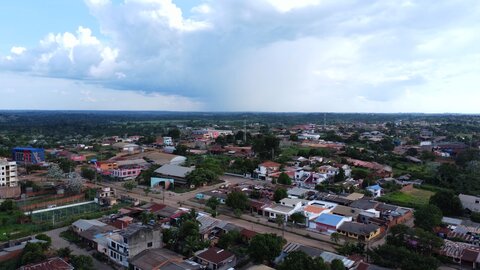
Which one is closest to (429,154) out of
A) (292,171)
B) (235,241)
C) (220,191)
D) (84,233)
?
(292,171)

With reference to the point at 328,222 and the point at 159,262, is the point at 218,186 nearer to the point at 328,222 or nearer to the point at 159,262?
the point at 328,222

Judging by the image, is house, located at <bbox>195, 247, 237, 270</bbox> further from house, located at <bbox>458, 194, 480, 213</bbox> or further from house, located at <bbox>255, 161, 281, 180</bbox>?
house, located at <bbox>255, 161, 281, 180</bbox>

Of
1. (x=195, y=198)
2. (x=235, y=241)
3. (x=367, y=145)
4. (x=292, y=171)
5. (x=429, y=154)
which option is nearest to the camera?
(x=235, y=241)

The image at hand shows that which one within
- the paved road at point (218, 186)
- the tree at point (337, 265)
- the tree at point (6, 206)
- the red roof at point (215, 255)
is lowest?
the paved road at point (218, 186)

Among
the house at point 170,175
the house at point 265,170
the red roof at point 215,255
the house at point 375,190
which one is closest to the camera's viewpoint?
the red roof at point 215,255

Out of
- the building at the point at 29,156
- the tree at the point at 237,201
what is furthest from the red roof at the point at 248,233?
the building at the point at 29,156

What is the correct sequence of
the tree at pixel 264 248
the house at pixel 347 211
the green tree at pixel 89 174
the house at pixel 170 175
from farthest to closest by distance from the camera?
1. the green tree at pixel 89 174
2. the house at pixel 170 175
3. the house at pixel 347 211
4. the tree at pixel 264 248

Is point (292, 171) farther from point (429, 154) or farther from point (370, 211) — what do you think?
point (429, 154)

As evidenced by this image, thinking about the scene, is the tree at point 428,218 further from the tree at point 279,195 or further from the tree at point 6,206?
the tree at point 6,206
